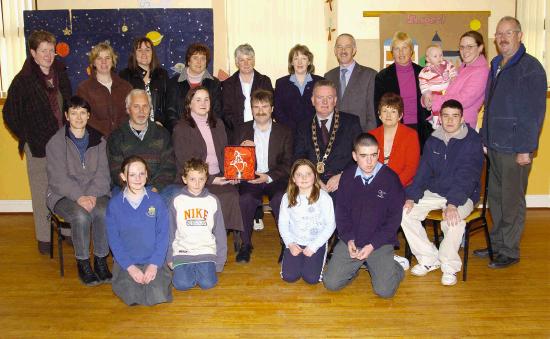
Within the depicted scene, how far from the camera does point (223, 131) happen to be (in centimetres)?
481

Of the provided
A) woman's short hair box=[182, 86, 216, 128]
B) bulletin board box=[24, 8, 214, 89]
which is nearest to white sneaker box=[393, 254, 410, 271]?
woman's short hair box=[182, 86, 216, 128]

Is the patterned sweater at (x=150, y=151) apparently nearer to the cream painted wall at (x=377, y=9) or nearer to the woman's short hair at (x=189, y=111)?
the woman's short hair at (x=189, y=111)

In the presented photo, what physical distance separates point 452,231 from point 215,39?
3.37 meters

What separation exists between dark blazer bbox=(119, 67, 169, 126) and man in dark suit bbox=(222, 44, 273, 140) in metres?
0.55

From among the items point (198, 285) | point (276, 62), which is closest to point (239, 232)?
point (198, 285)

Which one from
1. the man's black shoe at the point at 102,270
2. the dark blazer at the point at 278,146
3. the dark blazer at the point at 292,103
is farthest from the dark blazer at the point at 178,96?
the man's black shoe at the point at 102,270

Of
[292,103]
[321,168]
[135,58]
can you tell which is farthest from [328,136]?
[135,58]

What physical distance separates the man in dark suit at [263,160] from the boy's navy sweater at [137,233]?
0.85 m

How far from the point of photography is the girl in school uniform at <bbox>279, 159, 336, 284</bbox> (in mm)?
4102

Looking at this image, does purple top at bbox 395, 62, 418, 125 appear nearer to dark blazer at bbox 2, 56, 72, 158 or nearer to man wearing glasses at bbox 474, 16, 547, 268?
man wearing glasses at bbox 474, 16, 547, 268

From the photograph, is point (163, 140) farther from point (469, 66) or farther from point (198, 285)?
point (469, 66)

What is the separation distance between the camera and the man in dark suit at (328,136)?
4621 mm

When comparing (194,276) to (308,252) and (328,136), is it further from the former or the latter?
(328,136)

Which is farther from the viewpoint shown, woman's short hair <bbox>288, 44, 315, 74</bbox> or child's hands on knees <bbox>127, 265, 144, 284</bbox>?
woman's short hair <bbox>288, 44, 315, 74</bbox>
